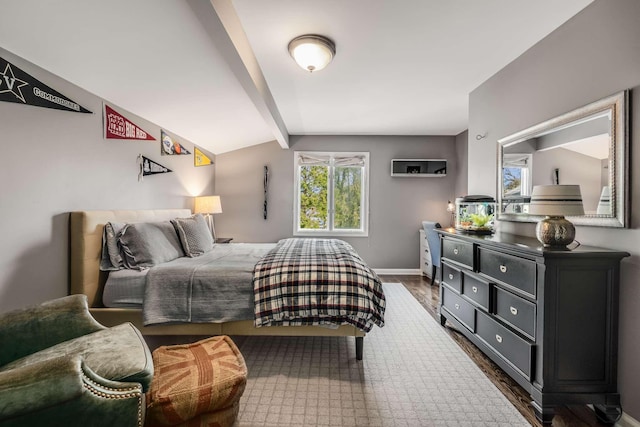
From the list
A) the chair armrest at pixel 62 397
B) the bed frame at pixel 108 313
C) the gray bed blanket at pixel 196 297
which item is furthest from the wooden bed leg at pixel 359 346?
the chair armrest at pixel 62 397

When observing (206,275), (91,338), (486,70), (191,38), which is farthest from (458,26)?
(91,338)

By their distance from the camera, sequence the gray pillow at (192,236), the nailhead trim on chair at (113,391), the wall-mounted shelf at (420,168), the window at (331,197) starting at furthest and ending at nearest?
the window at (331,197) < the wall-mounted shelf at (420,168) < the gray pillow at (192,236) < the nailhead trim on chair at (113,391)

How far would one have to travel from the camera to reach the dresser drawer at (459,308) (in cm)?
229

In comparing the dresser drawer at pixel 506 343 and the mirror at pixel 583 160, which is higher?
the mirror at pixel 583 160

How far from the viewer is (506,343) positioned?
187 cm

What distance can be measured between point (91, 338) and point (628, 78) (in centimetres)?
307

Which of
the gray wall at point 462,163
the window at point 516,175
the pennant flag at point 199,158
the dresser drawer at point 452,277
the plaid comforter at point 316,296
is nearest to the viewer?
the plaid comforter at point 316,296

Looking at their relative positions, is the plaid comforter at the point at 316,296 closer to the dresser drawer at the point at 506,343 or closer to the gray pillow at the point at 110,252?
the dresser drawer at the point at 506,343

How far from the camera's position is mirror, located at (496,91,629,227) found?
63.2 inches

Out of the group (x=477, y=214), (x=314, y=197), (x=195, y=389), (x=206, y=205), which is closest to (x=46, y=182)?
(x=195, y=389)

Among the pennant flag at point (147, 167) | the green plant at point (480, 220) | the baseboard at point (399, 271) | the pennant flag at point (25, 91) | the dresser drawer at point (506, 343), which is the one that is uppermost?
the pennant flag at point (25, 91)

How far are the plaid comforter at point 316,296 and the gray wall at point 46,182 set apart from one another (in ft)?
4.61

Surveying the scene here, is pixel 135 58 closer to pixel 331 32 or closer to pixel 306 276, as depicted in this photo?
pixel 331 32

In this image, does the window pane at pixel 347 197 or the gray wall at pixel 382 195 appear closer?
the gray wall at pixel 382 195
